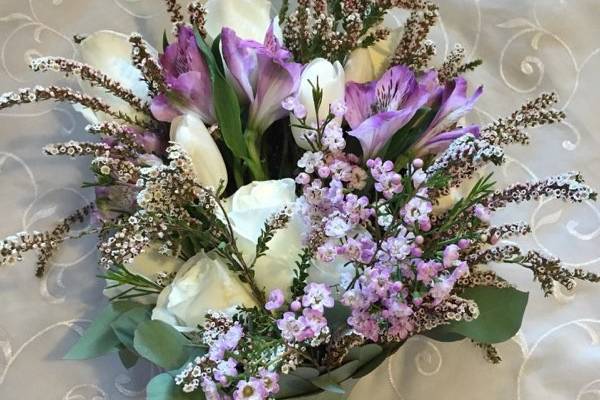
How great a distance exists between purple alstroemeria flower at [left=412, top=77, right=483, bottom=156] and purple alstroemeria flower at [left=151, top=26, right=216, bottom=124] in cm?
20

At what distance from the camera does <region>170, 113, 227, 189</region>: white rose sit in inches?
27.6

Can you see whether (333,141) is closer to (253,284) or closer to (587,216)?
(253,284)

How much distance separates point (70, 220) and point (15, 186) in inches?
5.7

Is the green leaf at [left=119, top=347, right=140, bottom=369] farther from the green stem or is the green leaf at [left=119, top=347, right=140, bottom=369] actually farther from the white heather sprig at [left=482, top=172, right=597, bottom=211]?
the white heather sprig at [left=482, top=172, right=597, bottom=211]

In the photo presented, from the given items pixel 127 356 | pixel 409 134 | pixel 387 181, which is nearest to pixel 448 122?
pixel 409 134

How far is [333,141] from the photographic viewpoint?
666 mm

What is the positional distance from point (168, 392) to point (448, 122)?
0.34 meters

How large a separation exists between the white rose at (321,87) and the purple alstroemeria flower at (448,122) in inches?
3.3

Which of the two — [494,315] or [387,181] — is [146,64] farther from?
[494,315]

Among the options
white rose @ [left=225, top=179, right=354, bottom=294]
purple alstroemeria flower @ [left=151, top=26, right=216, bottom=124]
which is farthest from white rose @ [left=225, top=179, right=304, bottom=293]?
purple alstroemeria flower @ [left=151, top=26, right=216, bottom=124]

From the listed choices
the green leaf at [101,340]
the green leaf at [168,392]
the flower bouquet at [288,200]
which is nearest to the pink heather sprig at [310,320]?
the flower bouquet at [288,200]

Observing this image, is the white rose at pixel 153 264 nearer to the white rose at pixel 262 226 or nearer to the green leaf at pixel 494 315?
the white rose at pixel 262 226

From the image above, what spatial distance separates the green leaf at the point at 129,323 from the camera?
734 millimetres

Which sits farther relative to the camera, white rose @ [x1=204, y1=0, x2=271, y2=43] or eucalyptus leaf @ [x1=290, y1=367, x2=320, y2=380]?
white rose @ [x1=204, y1=0, x2=271, y2=43]
